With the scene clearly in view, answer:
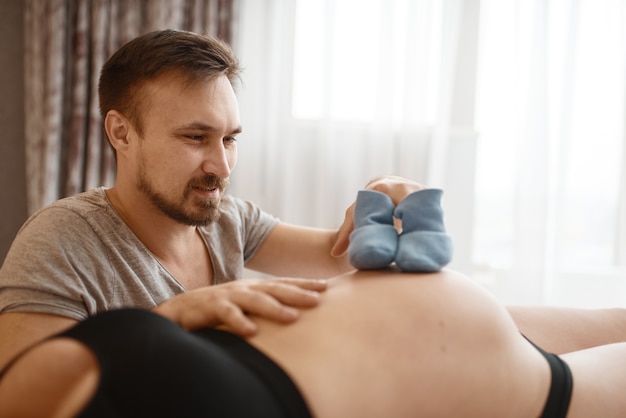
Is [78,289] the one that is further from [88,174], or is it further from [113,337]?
[88,174]

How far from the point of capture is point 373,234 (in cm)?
105

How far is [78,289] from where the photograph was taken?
3.90 feet

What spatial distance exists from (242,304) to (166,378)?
0.92ft

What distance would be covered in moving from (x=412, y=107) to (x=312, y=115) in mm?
485

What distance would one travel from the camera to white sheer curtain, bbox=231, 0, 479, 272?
269cm

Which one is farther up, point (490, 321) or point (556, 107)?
point (556, 107)

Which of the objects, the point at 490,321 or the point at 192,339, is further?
the point at 490,321

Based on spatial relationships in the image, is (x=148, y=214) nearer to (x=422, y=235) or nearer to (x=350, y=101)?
(x=422, y=235)

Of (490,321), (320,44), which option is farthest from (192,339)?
(320,44)

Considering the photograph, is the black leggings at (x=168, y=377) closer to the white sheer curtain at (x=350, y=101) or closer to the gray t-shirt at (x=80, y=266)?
the gray t-shirt at (x=80, y=266)

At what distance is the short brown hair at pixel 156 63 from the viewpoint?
1.43 meters

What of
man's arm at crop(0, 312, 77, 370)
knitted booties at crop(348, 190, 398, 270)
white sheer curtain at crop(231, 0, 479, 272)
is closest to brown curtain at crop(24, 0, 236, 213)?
white sheer curtain at crop(231, 0, 479, 272)

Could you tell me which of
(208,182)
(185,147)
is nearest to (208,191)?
(208,182)

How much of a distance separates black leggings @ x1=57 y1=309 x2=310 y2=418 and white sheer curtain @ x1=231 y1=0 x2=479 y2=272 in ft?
6.73
